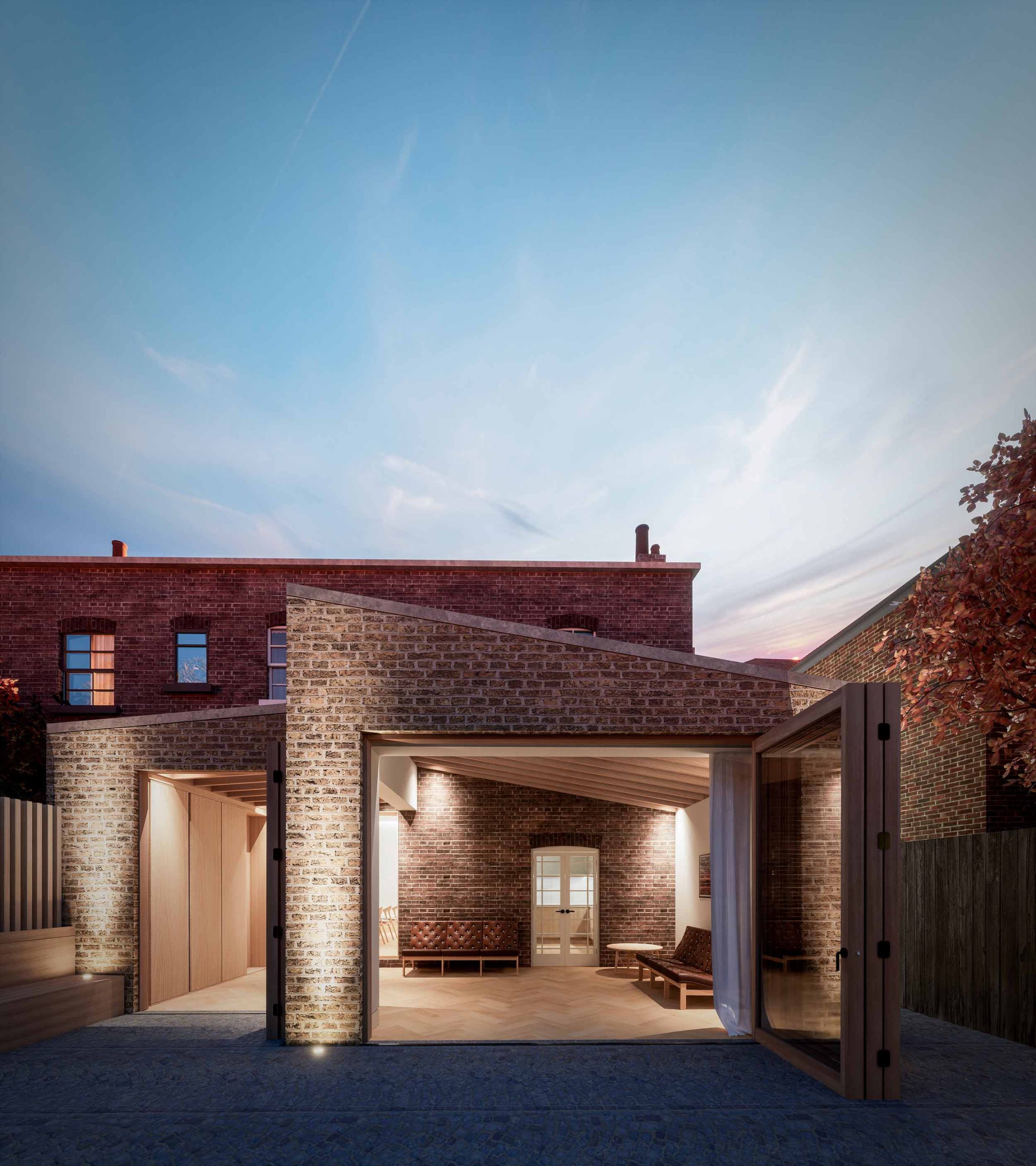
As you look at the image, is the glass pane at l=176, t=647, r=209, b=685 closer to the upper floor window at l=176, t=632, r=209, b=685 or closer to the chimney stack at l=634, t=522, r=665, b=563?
the upper floor window at l=176, t=632, r=209, b=685

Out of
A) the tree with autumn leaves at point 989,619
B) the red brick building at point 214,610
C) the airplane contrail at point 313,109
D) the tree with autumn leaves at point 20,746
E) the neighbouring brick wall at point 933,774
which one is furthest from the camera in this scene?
the red brick building at point 214,610

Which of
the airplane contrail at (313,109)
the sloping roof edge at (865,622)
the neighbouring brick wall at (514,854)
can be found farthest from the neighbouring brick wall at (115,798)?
the sloping roof edge at (865,622)

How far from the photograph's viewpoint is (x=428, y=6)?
7.78m

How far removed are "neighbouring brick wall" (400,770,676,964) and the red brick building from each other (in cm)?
318

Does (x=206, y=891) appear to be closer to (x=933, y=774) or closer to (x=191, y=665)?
(x=191, y=665)

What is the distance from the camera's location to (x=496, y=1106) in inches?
216

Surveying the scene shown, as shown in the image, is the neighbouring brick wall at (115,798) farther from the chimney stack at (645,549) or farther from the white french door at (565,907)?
the chimney stack at (645,549)

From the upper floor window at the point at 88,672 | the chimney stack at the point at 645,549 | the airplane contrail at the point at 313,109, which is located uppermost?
the airplane contrail at the point at 313,109

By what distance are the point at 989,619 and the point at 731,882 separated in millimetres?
3673

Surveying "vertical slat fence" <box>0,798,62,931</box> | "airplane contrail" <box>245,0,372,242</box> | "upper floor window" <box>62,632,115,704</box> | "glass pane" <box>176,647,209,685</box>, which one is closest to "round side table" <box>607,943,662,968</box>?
"vertical slat fence" <box>0,798,62,931</box>

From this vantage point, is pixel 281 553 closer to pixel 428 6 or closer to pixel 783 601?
pixel 783 601

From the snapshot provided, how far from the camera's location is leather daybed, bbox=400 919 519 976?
12.1 metres

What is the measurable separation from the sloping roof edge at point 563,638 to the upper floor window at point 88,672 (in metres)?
9.25

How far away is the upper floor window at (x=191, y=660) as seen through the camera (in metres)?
14.9
